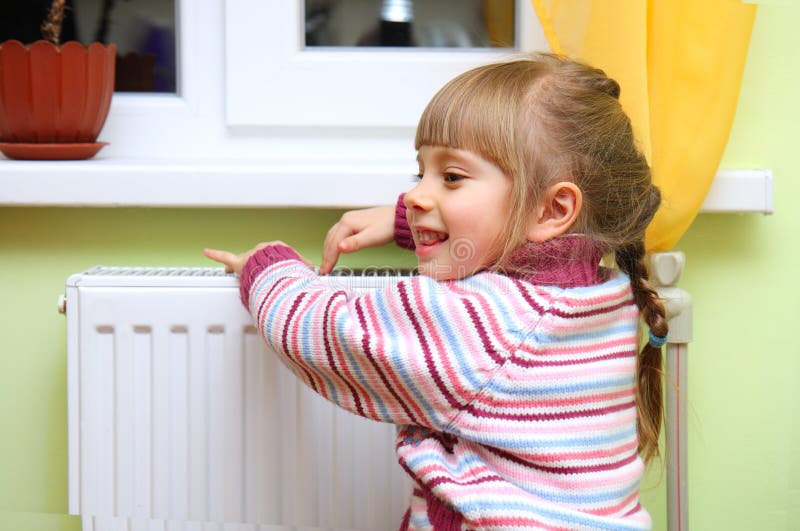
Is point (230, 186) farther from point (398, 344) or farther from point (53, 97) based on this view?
point (398, 344)

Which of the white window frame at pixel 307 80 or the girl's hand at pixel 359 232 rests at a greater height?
the white window frame at pixel 307 80

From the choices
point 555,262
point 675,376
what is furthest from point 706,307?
point 555,262

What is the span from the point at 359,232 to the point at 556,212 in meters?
0.28

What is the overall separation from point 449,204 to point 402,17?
521 mm

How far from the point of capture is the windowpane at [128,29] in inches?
49.6

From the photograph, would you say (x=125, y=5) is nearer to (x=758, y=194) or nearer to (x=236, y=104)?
(x=236, y=104)

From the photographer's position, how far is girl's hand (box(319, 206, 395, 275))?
1.02 m

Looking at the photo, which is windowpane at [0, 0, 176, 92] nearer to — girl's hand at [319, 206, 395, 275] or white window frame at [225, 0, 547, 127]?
white window frame at [225, 0, 547, 127]

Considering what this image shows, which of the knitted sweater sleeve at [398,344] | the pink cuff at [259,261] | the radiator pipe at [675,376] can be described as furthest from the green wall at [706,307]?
the knitted sweater sleeve at [398,344]

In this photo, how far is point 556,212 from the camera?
2.70 feet

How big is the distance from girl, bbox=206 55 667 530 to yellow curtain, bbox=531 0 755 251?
0.46 ft

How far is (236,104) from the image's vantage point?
1198 mm

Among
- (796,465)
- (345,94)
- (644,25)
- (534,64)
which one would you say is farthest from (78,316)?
(796,465)

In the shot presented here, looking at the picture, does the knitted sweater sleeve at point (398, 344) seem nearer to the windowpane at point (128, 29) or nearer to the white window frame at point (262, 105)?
the white window frame at point (262, 105)
